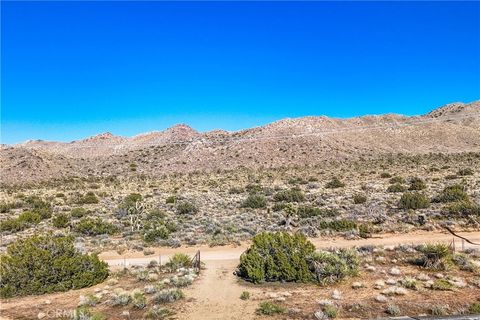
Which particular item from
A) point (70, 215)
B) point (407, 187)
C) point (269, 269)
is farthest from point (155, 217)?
point (407, 187)

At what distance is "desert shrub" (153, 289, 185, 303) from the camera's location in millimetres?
13727

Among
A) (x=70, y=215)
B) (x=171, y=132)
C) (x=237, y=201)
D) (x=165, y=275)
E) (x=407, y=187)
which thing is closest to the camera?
(x=165, y=275)

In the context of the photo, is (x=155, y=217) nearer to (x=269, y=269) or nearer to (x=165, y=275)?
(x=165, y=275)

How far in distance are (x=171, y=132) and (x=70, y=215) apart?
82.5 metres

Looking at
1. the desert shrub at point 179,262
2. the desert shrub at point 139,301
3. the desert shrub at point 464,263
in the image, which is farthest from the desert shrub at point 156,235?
the desert shrub at point 464,263

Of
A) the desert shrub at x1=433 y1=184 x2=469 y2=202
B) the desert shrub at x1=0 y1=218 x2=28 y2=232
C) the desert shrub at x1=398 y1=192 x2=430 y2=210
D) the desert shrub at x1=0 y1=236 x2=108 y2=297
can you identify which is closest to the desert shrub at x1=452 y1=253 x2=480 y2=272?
the desert shrub at x1=398 y1=192 x2=430 y2=210

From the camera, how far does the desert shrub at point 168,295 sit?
13.7m

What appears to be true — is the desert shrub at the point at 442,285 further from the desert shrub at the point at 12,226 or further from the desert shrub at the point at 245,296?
the desert shrub at the point at 12,226

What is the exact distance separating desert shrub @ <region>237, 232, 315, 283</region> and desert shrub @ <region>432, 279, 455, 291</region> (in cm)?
409

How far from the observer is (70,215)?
103ft

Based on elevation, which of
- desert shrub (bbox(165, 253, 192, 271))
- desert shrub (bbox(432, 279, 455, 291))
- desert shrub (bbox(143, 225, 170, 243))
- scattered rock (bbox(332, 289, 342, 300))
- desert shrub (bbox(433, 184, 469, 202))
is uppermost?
desert shrub (bbox(433, 184, 469, 202))

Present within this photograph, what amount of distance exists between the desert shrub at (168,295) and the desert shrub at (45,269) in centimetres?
318

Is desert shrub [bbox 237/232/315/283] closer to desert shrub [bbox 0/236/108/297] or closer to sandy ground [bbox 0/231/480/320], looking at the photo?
sandy ground [bbox 0/231/480/320]

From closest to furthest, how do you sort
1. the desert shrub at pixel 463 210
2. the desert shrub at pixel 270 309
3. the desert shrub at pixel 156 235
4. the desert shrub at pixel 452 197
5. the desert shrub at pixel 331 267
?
1. the desert shrub at pixel 270 309
2. the desert shrub at pixel 331 267
3. the desert shrub at pixel 156 235
4. the desert shrub at pixel 463 210
5. the desert shrub at pixel 452 197
